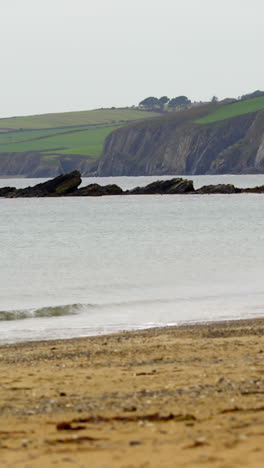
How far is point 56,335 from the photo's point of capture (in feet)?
63.4

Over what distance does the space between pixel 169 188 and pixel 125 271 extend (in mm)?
81576

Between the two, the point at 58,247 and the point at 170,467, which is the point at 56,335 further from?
the point at 58,247

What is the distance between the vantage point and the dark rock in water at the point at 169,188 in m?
112

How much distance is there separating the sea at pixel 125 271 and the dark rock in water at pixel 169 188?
33850mm

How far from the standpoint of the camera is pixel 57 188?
115 meters

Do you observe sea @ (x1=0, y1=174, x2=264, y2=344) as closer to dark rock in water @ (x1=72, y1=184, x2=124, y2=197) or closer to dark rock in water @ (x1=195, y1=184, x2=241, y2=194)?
dark rock in water @ (x1=195, y1=184, x2=241, y2=194)

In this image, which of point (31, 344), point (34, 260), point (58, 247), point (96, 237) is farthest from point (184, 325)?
point (96, 237)

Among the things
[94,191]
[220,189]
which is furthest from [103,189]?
[220,189]

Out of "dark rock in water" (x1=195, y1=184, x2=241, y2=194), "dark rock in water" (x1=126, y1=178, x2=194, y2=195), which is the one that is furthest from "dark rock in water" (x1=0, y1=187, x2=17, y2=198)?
"dark rock in water" (x1=195, y1=184, x2=241, y2=194)

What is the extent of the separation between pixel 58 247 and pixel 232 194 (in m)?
66.2

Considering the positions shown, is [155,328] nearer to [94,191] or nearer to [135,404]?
[135,404]

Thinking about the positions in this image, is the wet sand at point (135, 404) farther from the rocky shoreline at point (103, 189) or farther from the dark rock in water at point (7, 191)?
the dark rock in water at point (7, 191)

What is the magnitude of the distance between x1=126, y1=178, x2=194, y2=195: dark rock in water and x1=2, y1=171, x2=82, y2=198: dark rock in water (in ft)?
30.0

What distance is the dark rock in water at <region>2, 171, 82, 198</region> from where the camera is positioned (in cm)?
11231
